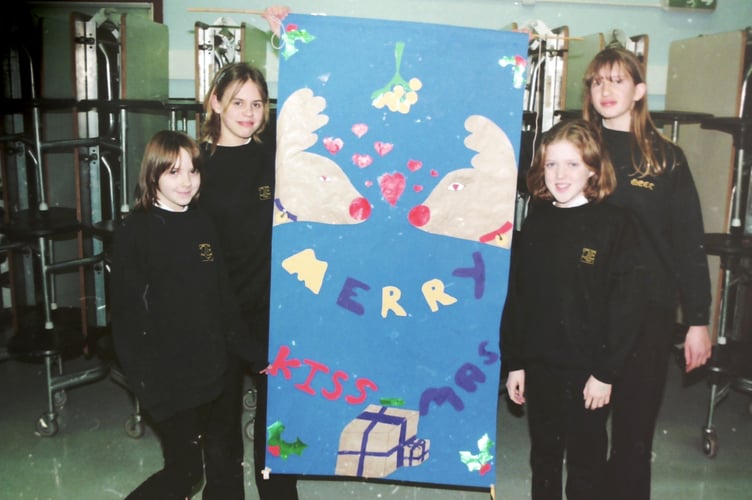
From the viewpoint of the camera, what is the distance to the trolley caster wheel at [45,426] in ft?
9.12

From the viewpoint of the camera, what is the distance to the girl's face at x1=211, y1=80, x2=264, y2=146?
1.87 m

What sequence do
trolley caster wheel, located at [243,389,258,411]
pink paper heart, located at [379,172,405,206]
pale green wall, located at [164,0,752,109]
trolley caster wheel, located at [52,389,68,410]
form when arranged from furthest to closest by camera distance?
1. pale green wall, located at [164,0,752,109]
2. trolley caster wheel, located at [243,389,258,411]
3. trolley caster wheel, located at [52,389,68,410]
4. pink paper heart, located at [379,172,405,206]

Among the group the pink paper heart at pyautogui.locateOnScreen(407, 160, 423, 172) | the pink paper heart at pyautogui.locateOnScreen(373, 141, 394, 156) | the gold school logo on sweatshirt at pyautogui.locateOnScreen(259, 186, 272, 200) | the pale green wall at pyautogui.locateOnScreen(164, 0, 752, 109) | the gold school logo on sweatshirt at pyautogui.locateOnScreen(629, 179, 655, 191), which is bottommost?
the gold school logo on sweatshirt at pyautogui.locateOnScreen(259, 186, 272, 200)

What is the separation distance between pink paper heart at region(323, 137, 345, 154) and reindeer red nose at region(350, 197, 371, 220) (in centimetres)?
14

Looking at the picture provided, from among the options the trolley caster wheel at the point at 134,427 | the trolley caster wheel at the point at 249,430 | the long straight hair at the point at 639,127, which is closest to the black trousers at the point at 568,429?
the long straight hair at the point at 639,127

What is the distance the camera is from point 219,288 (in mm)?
1834

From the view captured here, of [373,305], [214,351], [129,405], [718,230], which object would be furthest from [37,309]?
[718,230]

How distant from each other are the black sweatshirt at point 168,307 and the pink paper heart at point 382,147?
472mm

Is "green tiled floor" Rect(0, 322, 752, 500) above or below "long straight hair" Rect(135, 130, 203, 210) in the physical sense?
below

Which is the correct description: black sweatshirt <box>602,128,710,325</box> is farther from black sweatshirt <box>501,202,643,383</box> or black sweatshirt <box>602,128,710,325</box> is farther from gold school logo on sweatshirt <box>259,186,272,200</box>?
gold school logo on sweatshirt <box>259,186,272,200</box>

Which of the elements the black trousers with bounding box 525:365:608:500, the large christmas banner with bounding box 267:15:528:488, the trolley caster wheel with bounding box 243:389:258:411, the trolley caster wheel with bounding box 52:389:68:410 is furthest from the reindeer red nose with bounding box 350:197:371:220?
the trolley caster wheel with bounding box 52:389:68:410

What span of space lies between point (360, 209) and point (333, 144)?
18 cm

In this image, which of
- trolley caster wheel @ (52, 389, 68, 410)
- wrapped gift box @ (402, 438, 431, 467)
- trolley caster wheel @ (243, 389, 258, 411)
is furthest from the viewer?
trolley caster wheel @ (243, 389, 258, 411)

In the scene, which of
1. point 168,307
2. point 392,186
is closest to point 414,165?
point 392,186
